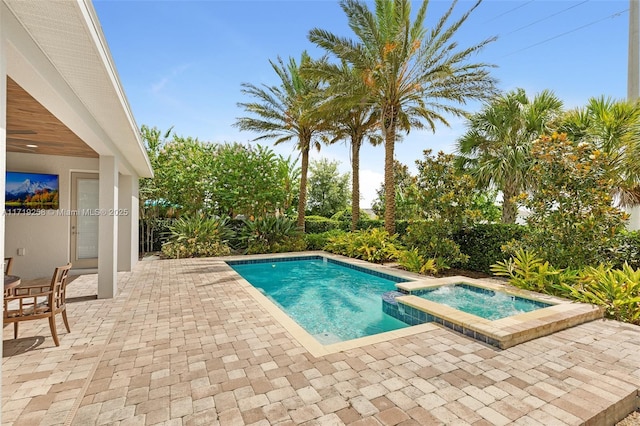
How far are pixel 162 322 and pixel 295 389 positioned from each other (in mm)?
3130

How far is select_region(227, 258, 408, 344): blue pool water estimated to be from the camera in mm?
5855

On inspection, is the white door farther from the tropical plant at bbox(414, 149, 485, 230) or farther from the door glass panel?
the tropical plant at bbox(414, 149, 485, 230)

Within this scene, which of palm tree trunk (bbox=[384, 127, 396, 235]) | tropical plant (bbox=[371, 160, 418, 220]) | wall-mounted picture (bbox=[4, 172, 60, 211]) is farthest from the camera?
tropical plant (bbox=[371, 160, 418, 220])

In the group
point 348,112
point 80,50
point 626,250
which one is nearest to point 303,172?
point 348,112

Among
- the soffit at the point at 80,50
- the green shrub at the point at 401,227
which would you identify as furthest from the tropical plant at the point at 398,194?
the soffit at the point at 80,50

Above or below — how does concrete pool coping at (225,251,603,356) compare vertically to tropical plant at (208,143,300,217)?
below

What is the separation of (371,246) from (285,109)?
825cm

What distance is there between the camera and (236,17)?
9.17 meters

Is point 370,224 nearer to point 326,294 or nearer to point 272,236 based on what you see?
point 272,236

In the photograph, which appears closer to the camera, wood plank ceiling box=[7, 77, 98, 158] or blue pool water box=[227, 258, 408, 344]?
wood plank ceiling box=[7, 77, 98, 158]

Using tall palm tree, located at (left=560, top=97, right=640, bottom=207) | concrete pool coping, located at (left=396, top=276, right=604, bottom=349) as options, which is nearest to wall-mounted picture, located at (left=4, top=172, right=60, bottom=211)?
concrete pool coping, located at (left=396, top=276, right=604, bottom=349)

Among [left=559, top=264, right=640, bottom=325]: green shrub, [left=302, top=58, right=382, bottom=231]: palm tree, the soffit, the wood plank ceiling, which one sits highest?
[left=302, top=58, right=382, bottom=231]: palm tree

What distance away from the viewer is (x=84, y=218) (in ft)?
29.7

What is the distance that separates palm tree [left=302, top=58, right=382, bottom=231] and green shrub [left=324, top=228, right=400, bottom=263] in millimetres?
2229
